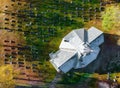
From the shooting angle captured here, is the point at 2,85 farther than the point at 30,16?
No

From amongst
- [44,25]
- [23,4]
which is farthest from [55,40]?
[23,4]

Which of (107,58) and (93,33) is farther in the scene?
(107,58)

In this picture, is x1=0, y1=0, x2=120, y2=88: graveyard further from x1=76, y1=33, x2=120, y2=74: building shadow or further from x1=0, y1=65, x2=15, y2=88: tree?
x1=0, y1=65, x2=15, y2=88: tree

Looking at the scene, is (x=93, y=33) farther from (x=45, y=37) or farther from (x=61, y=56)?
(x=45, y=37)

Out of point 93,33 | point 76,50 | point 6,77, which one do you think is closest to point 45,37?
point 76,50

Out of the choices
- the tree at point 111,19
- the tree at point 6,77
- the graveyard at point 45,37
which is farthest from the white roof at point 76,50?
the tree at point 6,77

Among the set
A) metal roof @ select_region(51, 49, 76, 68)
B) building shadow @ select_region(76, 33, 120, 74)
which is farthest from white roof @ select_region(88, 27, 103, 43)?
metal roof @ select_region(51, 49, 76, 68)

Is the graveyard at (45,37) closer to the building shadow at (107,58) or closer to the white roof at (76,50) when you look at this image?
the building shadow at (107,58)

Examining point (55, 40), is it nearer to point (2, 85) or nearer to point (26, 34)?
point (26, 34)
